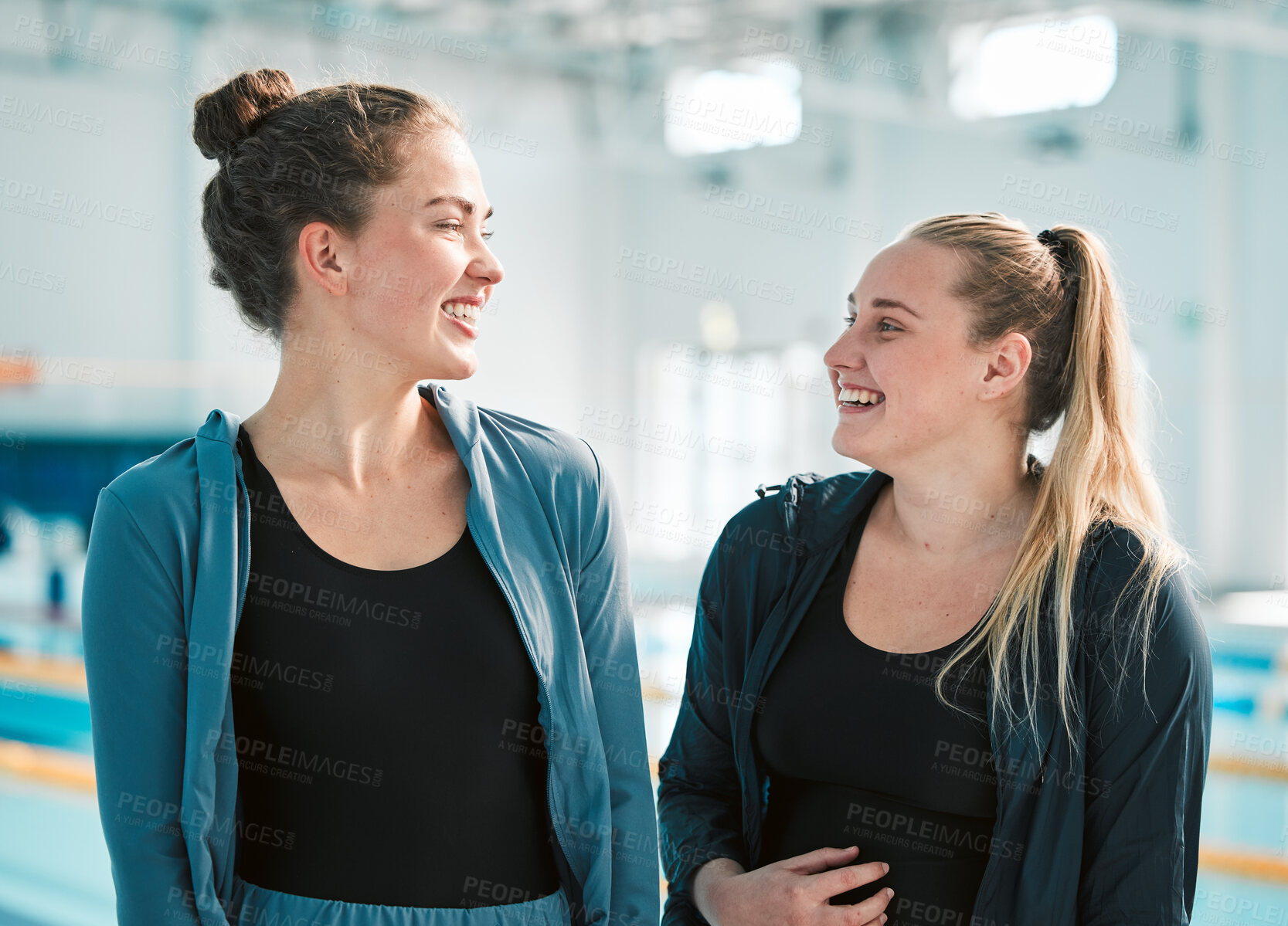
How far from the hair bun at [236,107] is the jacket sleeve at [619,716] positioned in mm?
583

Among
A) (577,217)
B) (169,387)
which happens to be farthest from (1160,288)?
(169,387)

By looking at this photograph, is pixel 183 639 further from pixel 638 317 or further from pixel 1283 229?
pixel 638 317

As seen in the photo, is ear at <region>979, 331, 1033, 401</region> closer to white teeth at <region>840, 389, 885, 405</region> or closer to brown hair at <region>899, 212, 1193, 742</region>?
brown hair at <region>899, 212, 1193, 742</region>

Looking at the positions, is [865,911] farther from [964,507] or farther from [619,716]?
[964,507]

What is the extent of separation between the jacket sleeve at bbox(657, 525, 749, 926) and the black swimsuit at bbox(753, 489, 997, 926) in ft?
0.31

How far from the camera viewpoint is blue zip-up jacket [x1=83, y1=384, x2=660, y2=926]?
1.22m

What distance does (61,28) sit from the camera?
29.5 ft

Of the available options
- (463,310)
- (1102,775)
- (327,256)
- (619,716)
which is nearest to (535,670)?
(619,716)

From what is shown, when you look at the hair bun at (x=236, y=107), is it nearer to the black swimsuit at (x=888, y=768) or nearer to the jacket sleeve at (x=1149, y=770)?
the black swimsuit at (x=888, y=768)

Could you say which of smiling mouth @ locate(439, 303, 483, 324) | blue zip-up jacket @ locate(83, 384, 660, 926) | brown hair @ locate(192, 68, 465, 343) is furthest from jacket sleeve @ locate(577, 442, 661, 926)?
brown hair @ locate(192, 68, 465, 343)

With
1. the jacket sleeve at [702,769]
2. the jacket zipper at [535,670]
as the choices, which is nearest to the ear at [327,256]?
the jacket zipper at [535,670]

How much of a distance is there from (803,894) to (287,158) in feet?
3.52

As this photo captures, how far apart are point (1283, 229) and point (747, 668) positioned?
8.82 m

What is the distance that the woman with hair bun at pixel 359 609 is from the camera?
123 centimetres
